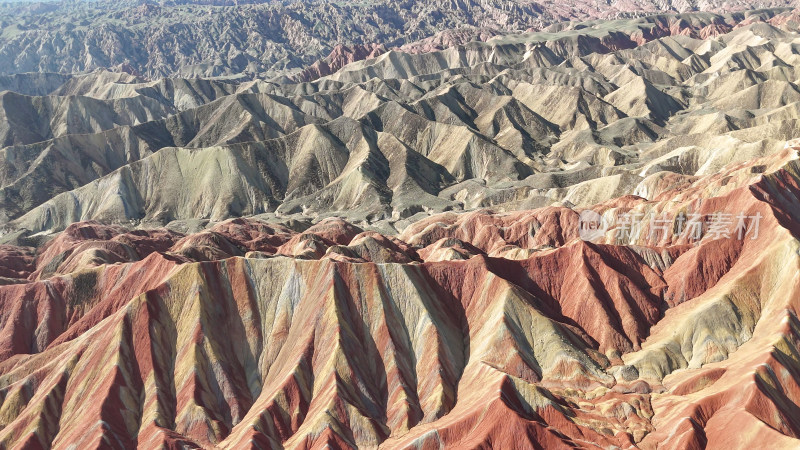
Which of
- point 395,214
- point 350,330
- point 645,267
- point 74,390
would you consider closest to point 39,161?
point 395,214

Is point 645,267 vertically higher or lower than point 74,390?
lower

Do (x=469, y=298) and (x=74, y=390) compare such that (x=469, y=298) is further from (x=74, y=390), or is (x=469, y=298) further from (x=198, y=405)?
(x=74, y=390)

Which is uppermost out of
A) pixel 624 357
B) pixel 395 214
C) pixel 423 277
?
pixel 423 277

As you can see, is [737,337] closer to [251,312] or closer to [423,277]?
[423,277]

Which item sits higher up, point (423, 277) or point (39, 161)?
point (423, 277)

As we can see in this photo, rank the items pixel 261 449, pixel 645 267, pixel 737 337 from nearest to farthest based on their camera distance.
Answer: pixel 261 449 → pixel 737 337 → pixel 645 267

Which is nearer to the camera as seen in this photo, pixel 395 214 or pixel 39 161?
pixel 395 214

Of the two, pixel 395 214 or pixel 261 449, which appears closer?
pixel 261 449

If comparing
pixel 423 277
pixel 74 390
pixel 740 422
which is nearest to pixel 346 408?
pixel 423 277

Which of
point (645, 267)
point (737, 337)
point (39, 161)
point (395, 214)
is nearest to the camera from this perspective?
point (737, 337)
